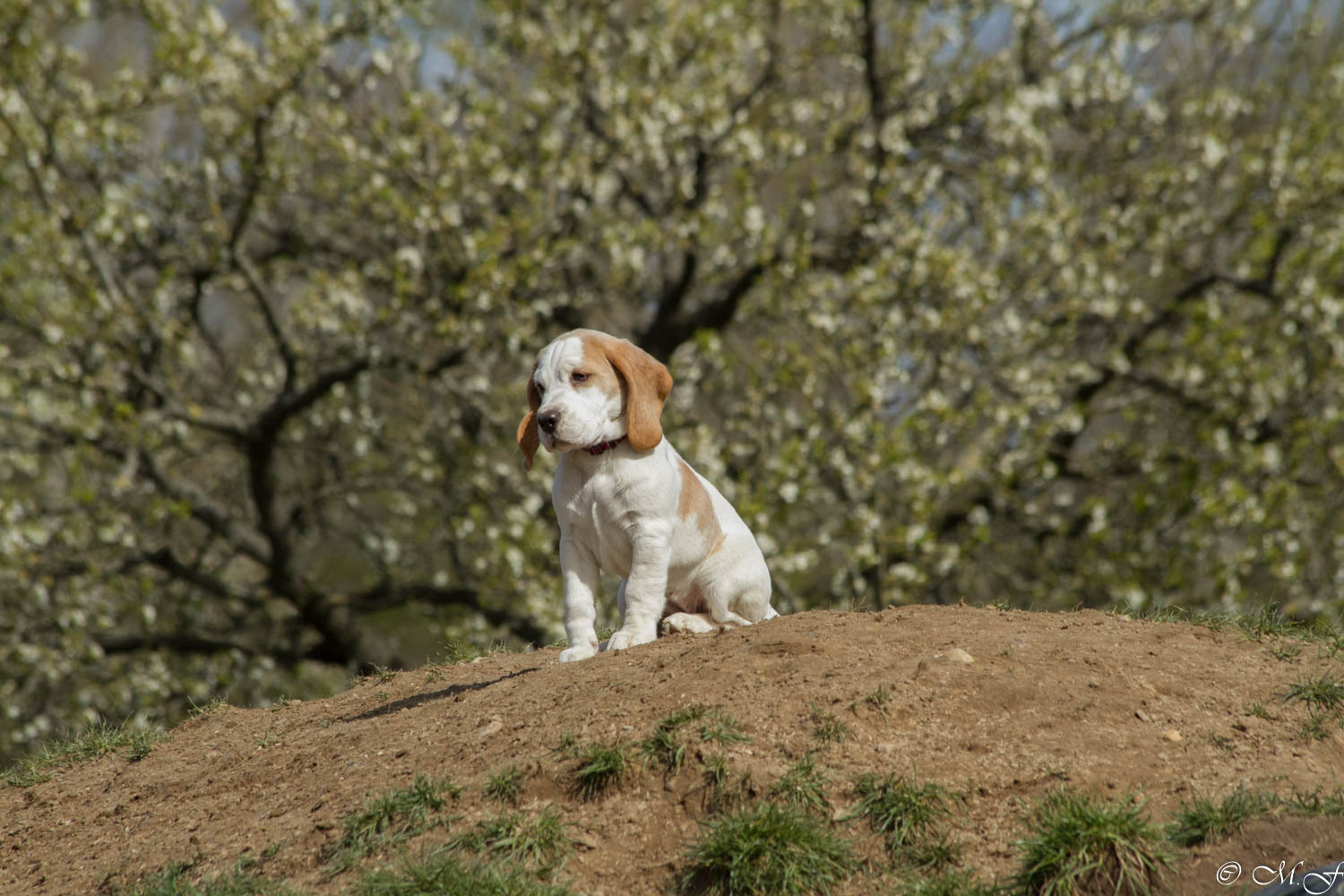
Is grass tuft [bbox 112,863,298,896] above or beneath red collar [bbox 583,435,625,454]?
beneath

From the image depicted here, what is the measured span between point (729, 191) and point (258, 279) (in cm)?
477

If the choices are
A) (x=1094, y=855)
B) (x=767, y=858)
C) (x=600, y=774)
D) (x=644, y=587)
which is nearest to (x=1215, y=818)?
(x=1094, y=855)

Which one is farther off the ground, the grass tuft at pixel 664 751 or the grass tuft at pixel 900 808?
the grass tuft at pixel 664 751

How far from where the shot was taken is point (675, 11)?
1383 centimetres

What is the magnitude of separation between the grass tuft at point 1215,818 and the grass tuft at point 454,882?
1.95 meters

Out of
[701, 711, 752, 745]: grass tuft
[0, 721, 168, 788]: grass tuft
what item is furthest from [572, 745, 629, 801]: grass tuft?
[0, 721, 168, 788]: grass tuft

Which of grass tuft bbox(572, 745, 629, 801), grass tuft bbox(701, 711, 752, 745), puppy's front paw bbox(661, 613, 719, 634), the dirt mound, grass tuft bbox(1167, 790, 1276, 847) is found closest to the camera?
grass tuft bbox(1167, 790, 1276, 847)

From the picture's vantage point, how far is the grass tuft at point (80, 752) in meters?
6.26

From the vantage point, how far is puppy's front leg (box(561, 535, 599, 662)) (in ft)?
19.2

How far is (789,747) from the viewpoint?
4711mm

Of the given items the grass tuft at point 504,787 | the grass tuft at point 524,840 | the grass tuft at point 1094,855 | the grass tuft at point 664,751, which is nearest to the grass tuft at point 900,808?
the grass tuft at point 1094,855

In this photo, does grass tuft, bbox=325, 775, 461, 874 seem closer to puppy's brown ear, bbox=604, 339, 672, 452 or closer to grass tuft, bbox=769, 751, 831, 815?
grass tuft, bbox=769, 751, 831, 815

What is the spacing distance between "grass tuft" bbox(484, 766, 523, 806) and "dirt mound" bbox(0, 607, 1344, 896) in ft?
0.13

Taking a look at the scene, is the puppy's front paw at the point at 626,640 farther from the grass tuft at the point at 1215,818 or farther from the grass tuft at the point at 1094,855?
the grass tuft at the point at 1215,818
